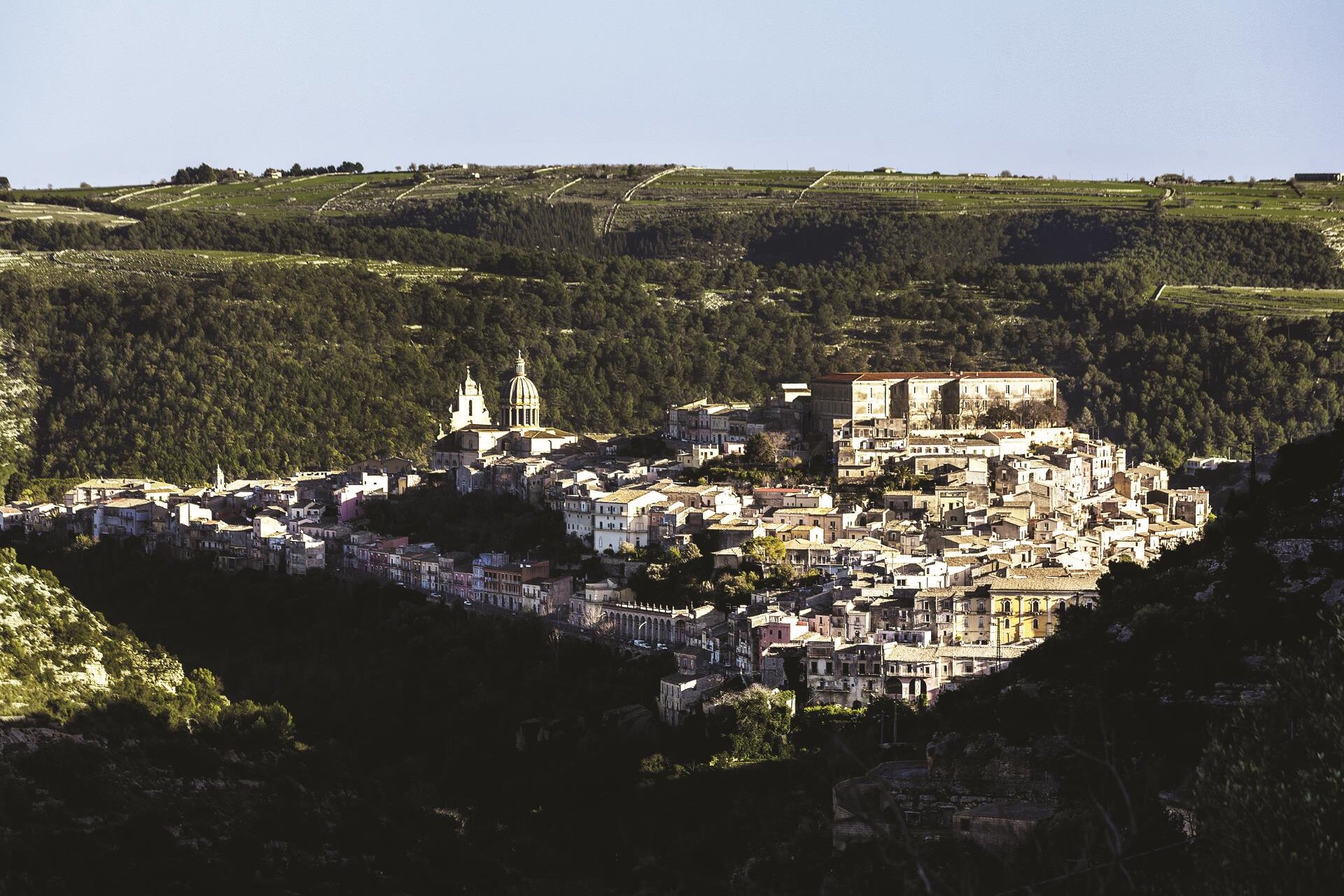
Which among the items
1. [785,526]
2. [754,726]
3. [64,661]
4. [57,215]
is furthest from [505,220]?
[754,726]

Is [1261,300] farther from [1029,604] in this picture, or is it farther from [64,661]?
[64,661]

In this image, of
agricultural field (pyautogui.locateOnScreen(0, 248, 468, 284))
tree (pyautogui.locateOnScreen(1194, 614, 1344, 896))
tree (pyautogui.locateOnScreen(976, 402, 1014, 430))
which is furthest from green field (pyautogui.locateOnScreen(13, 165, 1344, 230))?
tree (pyautogui.locateOnScreen(1194, 614, 1344, 896))

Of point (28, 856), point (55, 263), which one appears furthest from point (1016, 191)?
point (28, 856)

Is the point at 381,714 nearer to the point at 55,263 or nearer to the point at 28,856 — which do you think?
the point at 28,856

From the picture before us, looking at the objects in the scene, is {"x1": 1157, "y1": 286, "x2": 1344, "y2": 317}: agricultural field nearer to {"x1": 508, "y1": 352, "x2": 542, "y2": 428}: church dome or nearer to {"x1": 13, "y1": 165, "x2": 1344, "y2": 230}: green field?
{"x1": 13, "y1": 165, "x2": 1344, "y2": 230}: green field

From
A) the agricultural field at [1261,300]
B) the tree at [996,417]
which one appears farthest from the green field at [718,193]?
the tree at [996,417]

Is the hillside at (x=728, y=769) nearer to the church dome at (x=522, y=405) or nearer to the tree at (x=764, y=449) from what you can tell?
the tree at (x=764, y=449)
